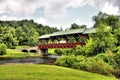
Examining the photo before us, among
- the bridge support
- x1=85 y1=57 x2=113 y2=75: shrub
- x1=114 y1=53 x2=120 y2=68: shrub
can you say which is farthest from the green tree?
the bridge support

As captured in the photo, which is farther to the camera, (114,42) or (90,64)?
(114,42)

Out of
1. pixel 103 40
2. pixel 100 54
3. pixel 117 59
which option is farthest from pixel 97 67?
pixel 103 40

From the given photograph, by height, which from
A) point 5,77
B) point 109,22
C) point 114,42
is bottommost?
point 5,77

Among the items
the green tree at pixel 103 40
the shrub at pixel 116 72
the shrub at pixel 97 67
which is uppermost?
the green tree at pixel 103 40

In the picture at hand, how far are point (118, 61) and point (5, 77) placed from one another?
2820 centimetres

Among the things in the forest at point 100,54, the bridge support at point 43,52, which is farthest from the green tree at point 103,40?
the bridge support at point 43,52

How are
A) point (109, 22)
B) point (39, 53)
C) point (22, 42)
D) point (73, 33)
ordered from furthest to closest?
1. point (22, 42)
2. point (39, 53)
3. point (73, 33)
4. point (109, 22)

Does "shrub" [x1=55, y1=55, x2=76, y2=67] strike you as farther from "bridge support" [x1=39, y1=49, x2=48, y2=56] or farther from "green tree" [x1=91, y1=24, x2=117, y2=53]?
"bridge support" [x1=39, y1=49, x2=48, y2=56]

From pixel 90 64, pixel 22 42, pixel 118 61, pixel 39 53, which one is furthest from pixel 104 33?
pixel 22 42

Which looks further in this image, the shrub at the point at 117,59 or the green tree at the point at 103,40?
the green tree at the point at 103,40

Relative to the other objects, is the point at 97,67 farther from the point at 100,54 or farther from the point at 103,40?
the point at 103,40

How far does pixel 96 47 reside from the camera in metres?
63.7

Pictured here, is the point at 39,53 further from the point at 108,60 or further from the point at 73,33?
the point at 108,60

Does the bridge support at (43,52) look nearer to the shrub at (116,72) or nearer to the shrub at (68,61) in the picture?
the shrub at (68,61)
